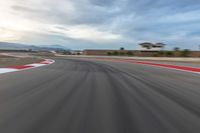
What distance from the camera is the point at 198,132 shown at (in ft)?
13.5

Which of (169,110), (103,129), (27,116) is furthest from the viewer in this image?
(169,110)

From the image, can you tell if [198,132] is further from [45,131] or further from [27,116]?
[27,116]

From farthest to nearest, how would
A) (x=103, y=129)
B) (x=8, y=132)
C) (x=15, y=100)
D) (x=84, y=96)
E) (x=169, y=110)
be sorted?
(x=84, y=96)
(x=15, y=100)
(x=169, y=110)
(x=103, y=129)
(x=8, y=132)

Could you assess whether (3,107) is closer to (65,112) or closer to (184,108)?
(65,112)

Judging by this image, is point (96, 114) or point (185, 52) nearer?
point (96, 114)

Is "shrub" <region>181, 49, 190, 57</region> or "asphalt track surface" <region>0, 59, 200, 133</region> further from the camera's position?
"shrub" <region>181, 49, 190, 57</region>

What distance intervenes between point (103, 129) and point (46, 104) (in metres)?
2.34

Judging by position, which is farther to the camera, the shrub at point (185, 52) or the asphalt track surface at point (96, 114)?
the shrub at point (185, 52)

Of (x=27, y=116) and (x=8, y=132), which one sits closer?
(x=8, y=132)

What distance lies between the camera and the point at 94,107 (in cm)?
582

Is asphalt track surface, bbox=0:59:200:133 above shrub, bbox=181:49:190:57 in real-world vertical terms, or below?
above

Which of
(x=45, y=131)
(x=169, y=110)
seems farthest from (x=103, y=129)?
(x=169, y=110)

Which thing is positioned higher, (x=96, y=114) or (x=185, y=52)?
(x=96, y=114)

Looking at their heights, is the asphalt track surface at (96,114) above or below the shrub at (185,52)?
above
